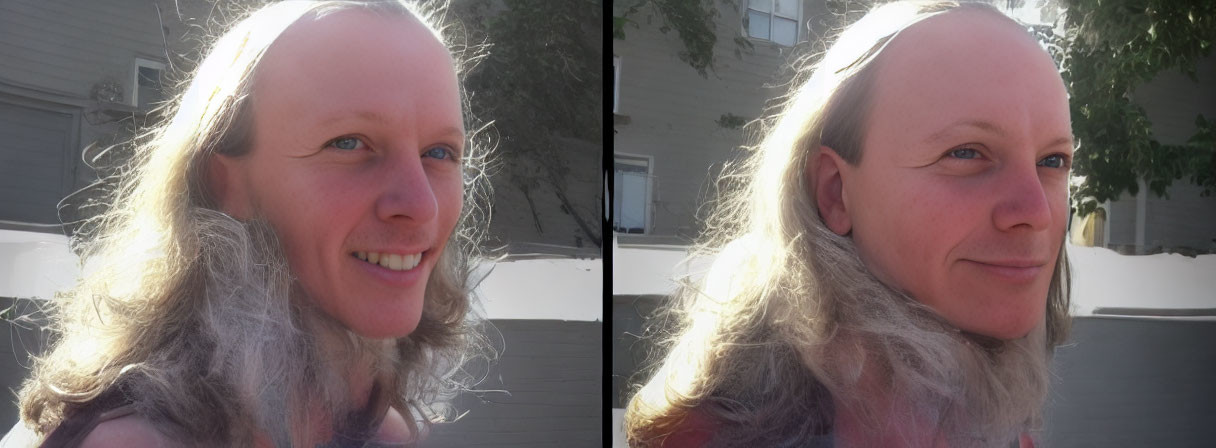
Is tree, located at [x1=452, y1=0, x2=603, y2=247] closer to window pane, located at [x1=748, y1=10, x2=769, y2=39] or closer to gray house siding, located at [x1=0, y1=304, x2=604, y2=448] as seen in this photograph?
gray house siding, located at [x1=0, y1=304, x2=604, y2=448]

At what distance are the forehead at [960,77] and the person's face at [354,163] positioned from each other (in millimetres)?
1250

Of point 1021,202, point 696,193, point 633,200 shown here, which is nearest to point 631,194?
point 633,200

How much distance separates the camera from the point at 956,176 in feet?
9.70

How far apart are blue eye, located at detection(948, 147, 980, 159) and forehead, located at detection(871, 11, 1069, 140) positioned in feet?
0.28

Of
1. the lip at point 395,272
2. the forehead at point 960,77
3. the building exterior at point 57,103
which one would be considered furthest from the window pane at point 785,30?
the building exterior at point 57,103

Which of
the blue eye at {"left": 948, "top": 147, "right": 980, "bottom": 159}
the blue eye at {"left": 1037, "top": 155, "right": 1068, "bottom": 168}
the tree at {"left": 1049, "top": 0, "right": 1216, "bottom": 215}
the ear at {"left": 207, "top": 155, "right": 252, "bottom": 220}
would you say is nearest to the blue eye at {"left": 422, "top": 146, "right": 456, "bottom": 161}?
the ear at {"left": 207, "top": 155, "right": 252, "bottom": 220}

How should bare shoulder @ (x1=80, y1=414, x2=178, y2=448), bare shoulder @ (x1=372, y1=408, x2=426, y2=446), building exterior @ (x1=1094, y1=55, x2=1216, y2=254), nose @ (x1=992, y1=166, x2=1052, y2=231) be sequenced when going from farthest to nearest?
building exterior @ (x1=1094, y1=55, x2=1216, y2=254) < nose @ (x1=992, y1=166, x2=1052, y2=231) < bare shoulder @ (x1=372, y1=408, x2=426, y2=446) < bare shoulder @ (x1=80, y1=414, x2=178, y2=448)

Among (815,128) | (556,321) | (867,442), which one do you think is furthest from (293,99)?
(867,442)

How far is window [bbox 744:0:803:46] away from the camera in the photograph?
10.0 feet

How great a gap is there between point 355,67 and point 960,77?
5.40 feet

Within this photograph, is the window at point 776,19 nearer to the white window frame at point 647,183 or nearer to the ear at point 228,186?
the white window frame at point 647,183

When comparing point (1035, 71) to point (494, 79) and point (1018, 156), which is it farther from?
point (494, 79)

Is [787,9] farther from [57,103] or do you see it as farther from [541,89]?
[57,103]

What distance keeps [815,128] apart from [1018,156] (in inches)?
22.1
